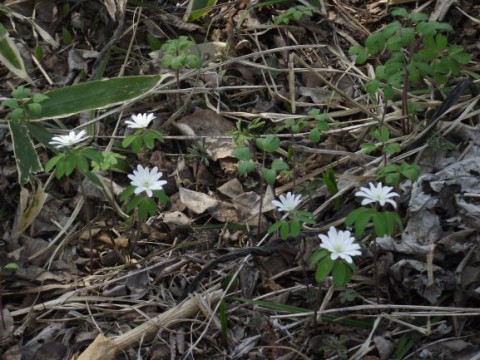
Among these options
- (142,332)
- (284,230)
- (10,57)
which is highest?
(284,230)

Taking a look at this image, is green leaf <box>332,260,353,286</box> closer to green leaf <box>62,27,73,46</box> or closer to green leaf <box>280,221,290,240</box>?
green leaf <box>280,221,290,240</box>

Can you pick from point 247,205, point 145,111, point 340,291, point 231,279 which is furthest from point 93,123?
point 340,291

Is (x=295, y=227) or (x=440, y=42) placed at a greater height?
(x=440, y=42)

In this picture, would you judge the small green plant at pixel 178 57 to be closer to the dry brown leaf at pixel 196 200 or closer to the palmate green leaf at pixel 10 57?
the dry brown leaf at pixel 196 200

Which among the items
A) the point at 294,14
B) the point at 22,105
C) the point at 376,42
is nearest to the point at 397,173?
the point at 376,42

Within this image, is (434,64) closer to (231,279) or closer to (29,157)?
(231,279)

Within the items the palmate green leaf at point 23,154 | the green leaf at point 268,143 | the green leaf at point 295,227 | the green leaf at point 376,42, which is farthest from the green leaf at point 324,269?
the palmate green leaf at point 23,154

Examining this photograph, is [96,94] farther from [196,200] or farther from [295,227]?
[295,227]
